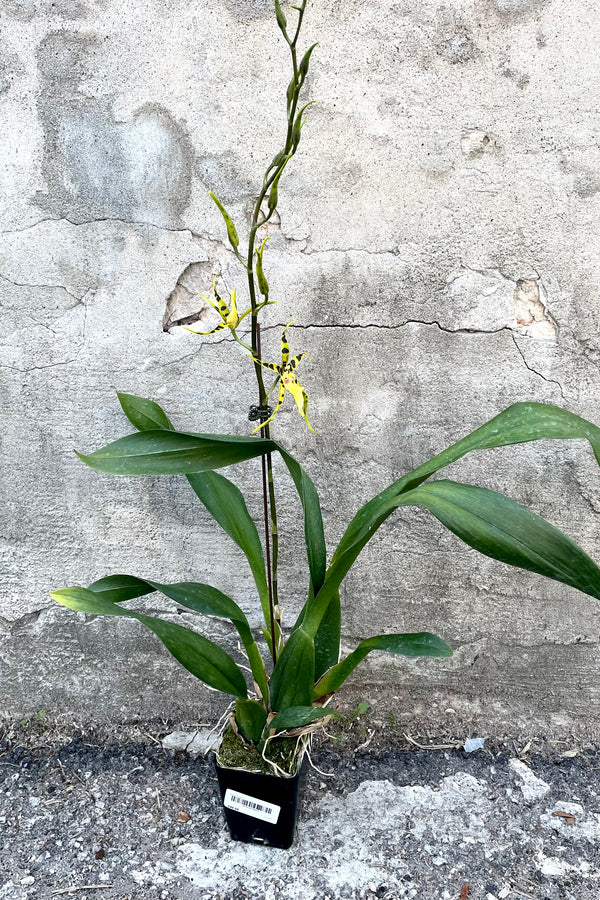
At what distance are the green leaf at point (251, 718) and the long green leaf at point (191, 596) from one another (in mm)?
65

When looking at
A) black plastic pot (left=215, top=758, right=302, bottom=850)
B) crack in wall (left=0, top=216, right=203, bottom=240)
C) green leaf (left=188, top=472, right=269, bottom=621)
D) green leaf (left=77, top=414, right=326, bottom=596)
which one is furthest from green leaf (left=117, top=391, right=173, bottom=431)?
black plastic pot (left=215, top=758, right=302, bottom=850)

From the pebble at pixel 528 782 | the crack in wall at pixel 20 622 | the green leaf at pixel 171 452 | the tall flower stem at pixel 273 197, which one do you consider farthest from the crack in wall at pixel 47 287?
the pebble at pixel 528 782

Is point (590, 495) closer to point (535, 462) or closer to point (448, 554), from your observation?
point (535, 462)

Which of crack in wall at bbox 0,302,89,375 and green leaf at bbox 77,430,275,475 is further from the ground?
crack in wall at bbox 0,302,89,375

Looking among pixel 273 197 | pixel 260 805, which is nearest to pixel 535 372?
pixel 273 197

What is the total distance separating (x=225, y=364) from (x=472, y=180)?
63 centimetres

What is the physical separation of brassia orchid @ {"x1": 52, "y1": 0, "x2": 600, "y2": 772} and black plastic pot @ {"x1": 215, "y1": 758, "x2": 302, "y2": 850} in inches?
2.7

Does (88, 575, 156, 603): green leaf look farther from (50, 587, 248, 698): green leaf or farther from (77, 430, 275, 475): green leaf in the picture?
(77, 430, 275, 475): green leaf

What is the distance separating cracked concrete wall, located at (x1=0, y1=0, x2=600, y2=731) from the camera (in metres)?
1.29

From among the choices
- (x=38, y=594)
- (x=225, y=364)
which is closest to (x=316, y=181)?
(x=225, y=364)

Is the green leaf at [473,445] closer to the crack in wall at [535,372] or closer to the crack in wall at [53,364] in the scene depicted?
the crack in wall at [535,372]

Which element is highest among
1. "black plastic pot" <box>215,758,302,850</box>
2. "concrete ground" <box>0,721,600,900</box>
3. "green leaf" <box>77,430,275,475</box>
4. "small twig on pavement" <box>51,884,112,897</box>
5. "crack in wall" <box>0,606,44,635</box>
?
"green leaf" <box>77,430,275,475</box>

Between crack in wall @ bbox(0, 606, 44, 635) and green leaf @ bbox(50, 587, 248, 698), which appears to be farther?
crack in wall @ bbox(0, 606, 44, 635)

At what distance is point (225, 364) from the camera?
1404mm
